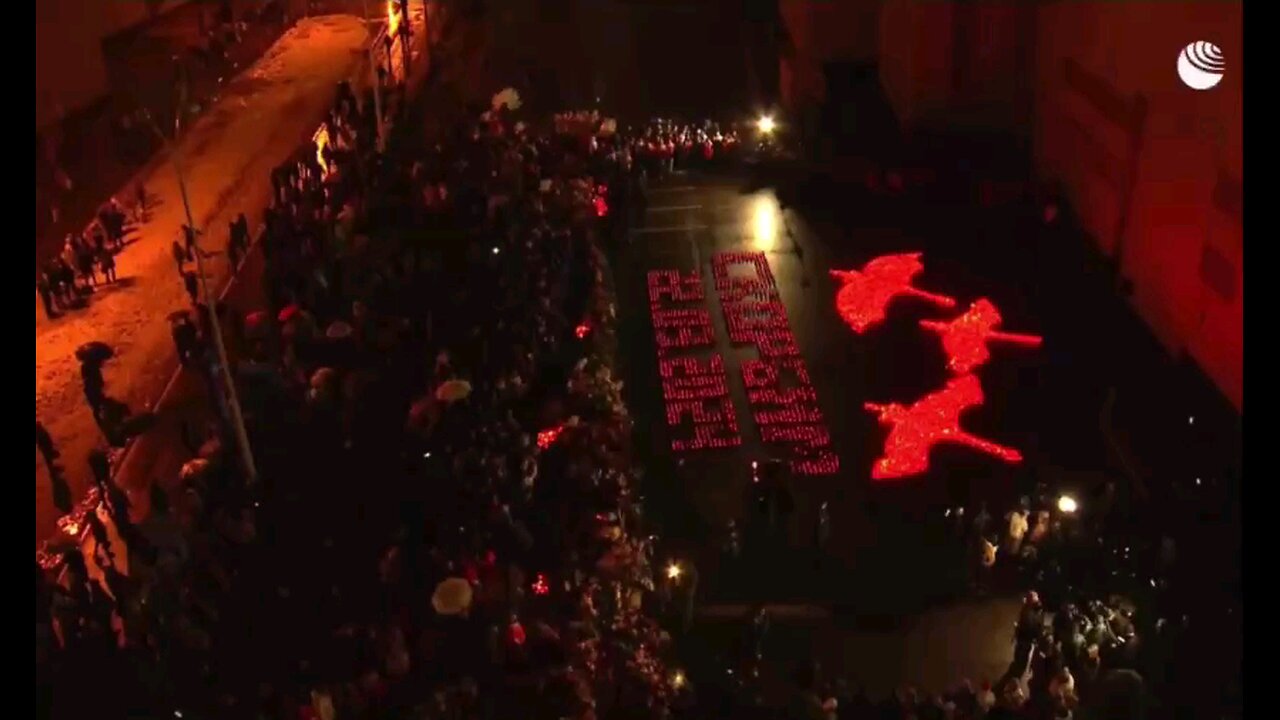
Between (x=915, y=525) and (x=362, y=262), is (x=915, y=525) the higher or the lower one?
the lower one

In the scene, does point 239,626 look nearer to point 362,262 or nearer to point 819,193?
point 362,262

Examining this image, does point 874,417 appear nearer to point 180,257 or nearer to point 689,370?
point 689,370

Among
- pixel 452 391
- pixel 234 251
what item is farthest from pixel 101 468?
pixel 234 251

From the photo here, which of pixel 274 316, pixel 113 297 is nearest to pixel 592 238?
pixel 274 316

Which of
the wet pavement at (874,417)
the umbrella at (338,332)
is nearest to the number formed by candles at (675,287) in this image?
the wet pavement at (874,417)

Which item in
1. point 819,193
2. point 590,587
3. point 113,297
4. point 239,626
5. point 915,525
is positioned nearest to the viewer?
point 239,626

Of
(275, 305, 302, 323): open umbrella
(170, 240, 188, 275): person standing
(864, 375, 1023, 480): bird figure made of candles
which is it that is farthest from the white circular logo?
(170, 240, 188, 275): person standing
